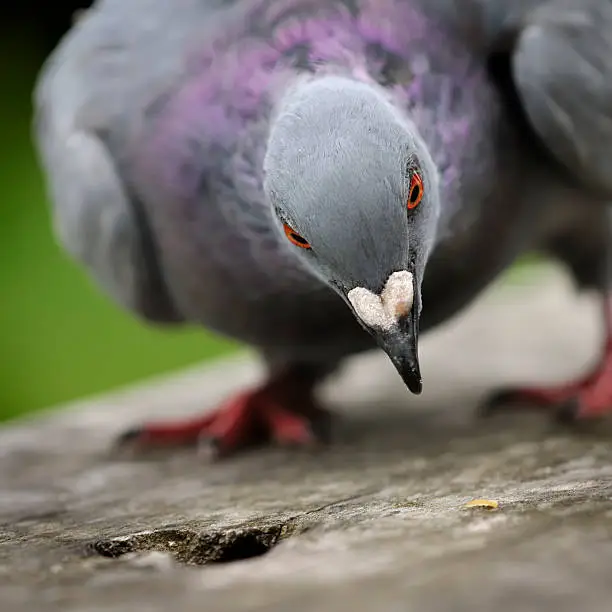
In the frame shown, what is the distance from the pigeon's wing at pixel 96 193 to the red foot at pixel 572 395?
55.0 inches

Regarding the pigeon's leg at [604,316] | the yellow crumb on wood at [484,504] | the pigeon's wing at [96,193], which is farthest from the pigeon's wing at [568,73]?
the yellow crumb on wood at [484,504]

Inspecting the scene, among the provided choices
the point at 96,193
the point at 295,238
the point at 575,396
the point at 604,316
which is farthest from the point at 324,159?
the point at 604,316

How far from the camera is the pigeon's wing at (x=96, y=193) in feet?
12.2

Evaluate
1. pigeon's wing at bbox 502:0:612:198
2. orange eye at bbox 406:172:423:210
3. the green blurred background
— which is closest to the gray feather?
pigeon's wing at bbox 502:0:612:198

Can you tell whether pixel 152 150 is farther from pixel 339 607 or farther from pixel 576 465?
pixel 339 607

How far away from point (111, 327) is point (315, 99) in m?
6.60

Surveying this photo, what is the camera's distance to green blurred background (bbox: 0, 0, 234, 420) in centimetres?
870

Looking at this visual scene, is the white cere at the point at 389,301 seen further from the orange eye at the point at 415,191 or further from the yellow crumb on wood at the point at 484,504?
the yellow crumb on wood at the point at 484,504

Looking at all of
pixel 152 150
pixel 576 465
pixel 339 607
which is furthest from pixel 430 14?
pixel 339 607

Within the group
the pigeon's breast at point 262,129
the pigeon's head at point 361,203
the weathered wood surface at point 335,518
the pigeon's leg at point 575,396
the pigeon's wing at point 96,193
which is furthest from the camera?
the pigeon's leg at point 575,396

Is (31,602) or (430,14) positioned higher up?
(430,14)

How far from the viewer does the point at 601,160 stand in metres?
3.51

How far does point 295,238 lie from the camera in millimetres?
2730

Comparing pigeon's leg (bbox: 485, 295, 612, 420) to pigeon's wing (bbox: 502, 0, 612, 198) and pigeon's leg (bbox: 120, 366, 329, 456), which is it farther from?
pigeon's wing (bbox: 502, 0, 612, 198)
